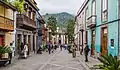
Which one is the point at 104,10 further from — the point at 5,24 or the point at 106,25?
the point at 5,24

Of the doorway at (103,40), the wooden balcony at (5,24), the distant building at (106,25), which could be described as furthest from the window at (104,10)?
the wooden balcony at (5,24)

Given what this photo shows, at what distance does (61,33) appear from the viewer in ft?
383

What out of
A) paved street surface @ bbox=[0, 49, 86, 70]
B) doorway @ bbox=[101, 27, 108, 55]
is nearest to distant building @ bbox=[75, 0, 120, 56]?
doorway @ bbox=[101, 27, 108, 55]

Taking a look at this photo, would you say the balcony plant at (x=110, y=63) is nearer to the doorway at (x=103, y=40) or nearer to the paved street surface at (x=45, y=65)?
the paved street surface at (x=45, y=65)

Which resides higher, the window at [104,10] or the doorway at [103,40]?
the window at [104,10]

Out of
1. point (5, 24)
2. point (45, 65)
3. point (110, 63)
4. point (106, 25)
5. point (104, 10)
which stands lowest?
point (45, 65)

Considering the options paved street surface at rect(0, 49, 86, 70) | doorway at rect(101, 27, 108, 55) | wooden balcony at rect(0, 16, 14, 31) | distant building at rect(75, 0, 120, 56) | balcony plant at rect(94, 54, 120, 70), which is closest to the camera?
balcony plant at rect(94, 54, 120, 70)

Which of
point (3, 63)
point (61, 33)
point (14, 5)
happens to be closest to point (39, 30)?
point (14, 5)

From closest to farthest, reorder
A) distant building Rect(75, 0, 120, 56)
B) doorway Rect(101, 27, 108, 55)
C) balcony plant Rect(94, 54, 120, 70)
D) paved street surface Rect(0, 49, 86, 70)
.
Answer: balcony plant Rect(94, 54, 120, 70), paved street surface Rect(0, 49, 86, 70), distant building Rect(75, 0, 120, 56), doorway Rect(101, 27, 108, 55)

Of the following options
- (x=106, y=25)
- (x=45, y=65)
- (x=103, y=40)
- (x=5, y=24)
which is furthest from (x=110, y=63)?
(x=5, y=24)

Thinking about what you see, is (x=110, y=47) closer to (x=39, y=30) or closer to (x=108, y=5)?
(x=108, y=5)

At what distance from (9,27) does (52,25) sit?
6808cm

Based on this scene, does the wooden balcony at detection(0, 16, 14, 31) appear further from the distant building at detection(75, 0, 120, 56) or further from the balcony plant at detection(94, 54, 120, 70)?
the balcony plant at detection(94, 54, 120, 70)

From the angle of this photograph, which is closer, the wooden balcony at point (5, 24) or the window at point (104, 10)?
the wooden balcony at point (5, 24)
